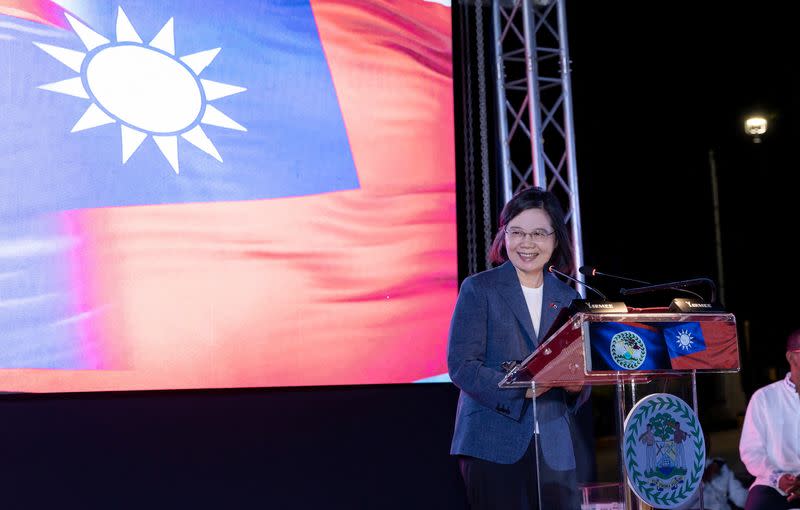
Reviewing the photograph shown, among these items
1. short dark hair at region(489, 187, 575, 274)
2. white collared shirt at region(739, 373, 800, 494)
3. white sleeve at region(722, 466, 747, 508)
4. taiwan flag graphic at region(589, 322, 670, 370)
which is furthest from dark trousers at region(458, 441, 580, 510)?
white sleeve at region(722, 466, 747, 508)

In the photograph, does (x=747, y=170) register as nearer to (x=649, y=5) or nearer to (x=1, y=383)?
(x=649, y=5)

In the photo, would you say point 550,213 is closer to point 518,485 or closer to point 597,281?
point 518,485

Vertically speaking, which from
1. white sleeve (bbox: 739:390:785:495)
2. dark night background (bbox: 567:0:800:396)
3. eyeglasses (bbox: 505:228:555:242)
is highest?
dark night background (bbox: 567:0:800:396)

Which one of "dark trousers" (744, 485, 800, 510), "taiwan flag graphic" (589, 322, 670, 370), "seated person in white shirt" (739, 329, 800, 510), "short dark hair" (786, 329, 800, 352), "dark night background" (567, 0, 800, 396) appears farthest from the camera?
"dark night background" (567, 0, 800, 396)

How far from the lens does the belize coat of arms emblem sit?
1822 millimetres

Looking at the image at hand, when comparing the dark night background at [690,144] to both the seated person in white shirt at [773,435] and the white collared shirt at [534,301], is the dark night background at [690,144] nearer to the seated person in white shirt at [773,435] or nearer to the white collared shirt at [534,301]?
the seated person in white shirt at [773,435]

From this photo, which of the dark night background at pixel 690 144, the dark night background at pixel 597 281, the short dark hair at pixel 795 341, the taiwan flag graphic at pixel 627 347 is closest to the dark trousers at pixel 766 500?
the short dark hair at pixel 795 341

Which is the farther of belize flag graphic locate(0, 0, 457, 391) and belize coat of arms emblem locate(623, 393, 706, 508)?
belize flag graphic locate(0, 0, 457, 391)

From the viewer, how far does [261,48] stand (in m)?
4.05

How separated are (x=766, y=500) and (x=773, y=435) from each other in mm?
355

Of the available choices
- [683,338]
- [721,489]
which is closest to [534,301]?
[683,338]

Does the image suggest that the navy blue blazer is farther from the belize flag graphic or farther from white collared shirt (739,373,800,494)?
white collared shirt (739,373,800,494)

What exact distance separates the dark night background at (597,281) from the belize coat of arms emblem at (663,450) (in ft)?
7.64

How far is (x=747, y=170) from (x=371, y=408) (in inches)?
209
